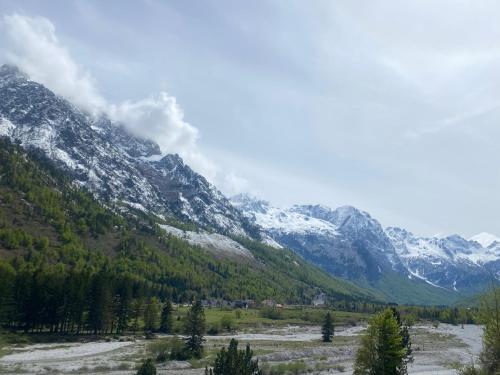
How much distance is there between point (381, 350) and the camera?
5350 centimetres

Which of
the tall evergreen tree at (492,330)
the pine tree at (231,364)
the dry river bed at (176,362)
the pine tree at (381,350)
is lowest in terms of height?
the dry river bed at (176,362)

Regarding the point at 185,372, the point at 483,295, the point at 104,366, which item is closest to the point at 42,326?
the point at 104,366

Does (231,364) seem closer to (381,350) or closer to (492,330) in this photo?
(381,350)

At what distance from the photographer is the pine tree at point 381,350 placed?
5275cm

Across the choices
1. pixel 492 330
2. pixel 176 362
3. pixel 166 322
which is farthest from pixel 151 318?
pixel 492 330

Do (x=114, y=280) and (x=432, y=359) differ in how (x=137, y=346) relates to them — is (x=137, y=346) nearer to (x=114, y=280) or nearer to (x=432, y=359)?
(x=114, y=280)

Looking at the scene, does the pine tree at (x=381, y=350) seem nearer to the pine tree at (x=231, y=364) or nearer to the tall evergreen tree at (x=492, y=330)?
the pine tree at (x=231, y=364)

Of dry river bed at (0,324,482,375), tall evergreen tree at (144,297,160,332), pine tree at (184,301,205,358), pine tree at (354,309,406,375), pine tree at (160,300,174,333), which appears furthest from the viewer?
pine tree at (160,300,174,333)

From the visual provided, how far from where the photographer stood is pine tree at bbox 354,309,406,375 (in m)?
52.8

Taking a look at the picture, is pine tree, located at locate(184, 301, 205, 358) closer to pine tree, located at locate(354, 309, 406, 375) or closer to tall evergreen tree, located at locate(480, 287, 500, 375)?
pine tree, located at locate(354, 309, 406, 375)

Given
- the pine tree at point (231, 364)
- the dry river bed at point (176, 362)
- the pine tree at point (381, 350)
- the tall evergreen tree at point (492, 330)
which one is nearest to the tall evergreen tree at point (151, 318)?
the dry river bed at point (176, 362)

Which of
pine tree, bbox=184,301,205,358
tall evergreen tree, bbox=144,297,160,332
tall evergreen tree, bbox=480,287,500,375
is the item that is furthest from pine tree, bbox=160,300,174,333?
tall evergreen tree, bbox=480,287,500,375

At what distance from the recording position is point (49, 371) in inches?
3039

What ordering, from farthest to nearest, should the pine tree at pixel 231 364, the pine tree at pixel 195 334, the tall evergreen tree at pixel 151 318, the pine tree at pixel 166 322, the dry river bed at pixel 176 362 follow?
the pine tree at pixel 166 322, the tall evergreen tree at pixel 151 318, the pine tree at pixel 195 334, the dry river bed at pixel 176 362, the pine tree at pixel 231 364
